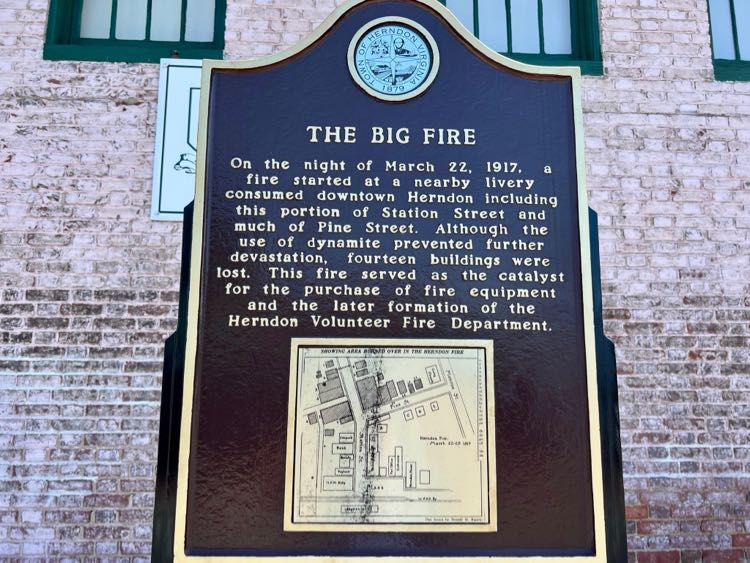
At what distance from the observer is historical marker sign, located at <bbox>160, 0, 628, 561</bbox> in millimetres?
2898

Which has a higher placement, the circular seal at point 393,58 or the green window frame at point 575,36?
the green window frame at point 575,36

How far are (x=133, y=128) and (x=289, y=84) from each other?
254 cm

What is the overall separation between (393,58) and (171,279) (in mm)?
2564

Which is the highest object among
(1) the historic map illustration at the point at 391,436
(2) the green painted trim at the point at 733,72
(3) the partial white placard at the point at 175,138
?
(2) the green painted trim at the point at 733,72

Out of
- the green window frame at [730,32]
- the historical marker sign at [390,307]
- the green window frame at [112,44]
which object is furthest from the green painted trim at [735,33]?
the green window frame at [112,44]

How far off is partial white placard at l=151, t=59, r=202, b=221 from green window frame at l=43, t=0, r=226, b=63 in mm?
194

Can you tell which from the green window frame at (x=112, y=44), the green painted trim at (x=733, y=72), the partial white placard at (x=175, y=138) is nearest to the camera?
the partial white placard at (x=175, y=138)

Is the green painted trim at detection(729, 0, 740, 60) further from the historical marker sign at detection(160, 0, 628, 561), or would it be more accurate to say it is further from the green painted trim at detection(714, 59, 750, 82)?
the historical marker sign at detection(160, 0, 628, 561)

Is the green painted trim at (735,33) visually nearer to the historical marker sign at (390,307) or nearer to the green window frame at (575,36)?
the green window frame at (575,36)

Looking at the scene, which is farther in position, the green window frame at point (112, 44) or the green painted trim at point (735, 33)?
the green painted trim at point (735, 33)

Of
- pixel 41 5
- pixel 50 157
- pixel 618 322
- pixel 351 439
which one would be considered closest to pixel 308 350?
pixel 351 439

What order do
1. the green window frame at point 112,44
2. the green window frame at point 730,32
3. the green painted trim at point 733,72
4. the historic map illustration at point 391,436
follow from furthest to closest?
the green window frame at point 730,32, the green painted trim at point 733,72, the green window frame at point 112,44, the historic map illustration at point 391,436

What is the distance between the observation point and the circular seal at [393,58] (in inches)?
132

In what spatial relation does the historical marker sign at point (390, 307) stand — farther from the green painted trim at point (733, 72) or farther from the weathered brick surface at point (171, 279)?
the green painted trim at point (733, 72)
